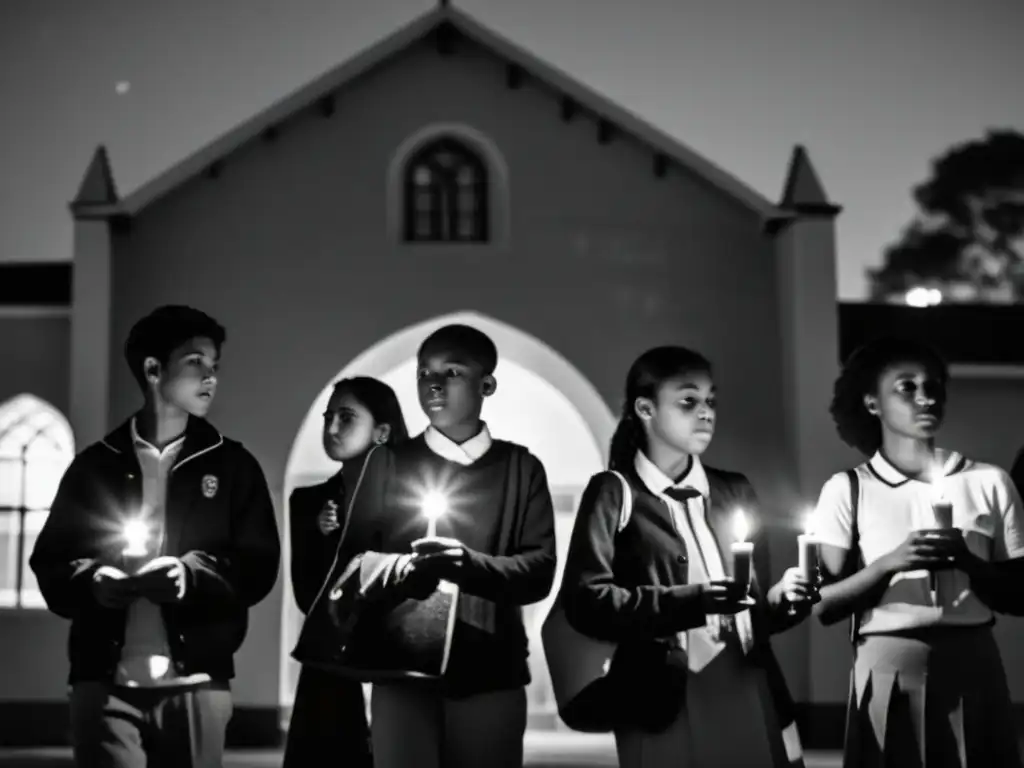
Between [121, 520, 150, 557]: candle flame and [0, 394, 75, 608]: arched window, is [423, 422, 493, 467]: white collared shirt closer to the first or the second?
[121, 520, 150, 557]: candle flame

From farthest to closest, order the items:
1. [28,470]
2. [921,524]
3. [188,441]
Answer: [28,470], [188,441], [921,524]

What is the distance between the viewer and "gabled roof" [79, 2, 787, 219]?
12.2 meters

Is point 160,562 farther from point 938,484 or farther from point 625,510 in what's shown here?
point 938,484

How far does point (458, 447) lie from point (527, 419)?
993 cm

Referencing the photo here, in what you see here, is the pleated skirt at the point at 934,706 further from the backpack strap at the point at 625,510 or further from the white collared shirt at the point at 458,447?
the white collared shirt at the point at 458,447

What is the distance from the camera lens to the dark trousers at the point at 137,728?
4355mm

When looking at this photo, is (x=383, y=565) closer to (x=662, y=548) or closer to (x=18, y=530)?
(x=662, y=548)

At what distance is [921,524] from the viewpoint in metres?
4.59

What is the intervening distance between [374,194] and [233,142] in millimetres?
1360

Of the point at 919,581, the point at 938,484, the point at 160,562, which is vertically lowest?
the point at 919,581

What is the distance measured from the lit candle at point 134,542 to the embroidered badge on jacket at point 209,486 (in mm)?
233

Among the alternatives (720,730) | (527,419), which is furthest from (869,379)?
(527,419)

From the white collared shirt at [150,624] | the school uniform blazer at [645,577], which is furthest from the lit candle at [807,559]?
the white collared shirt at [150,624]

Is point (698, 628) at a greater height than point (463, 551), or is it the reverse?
point (463, 551)
